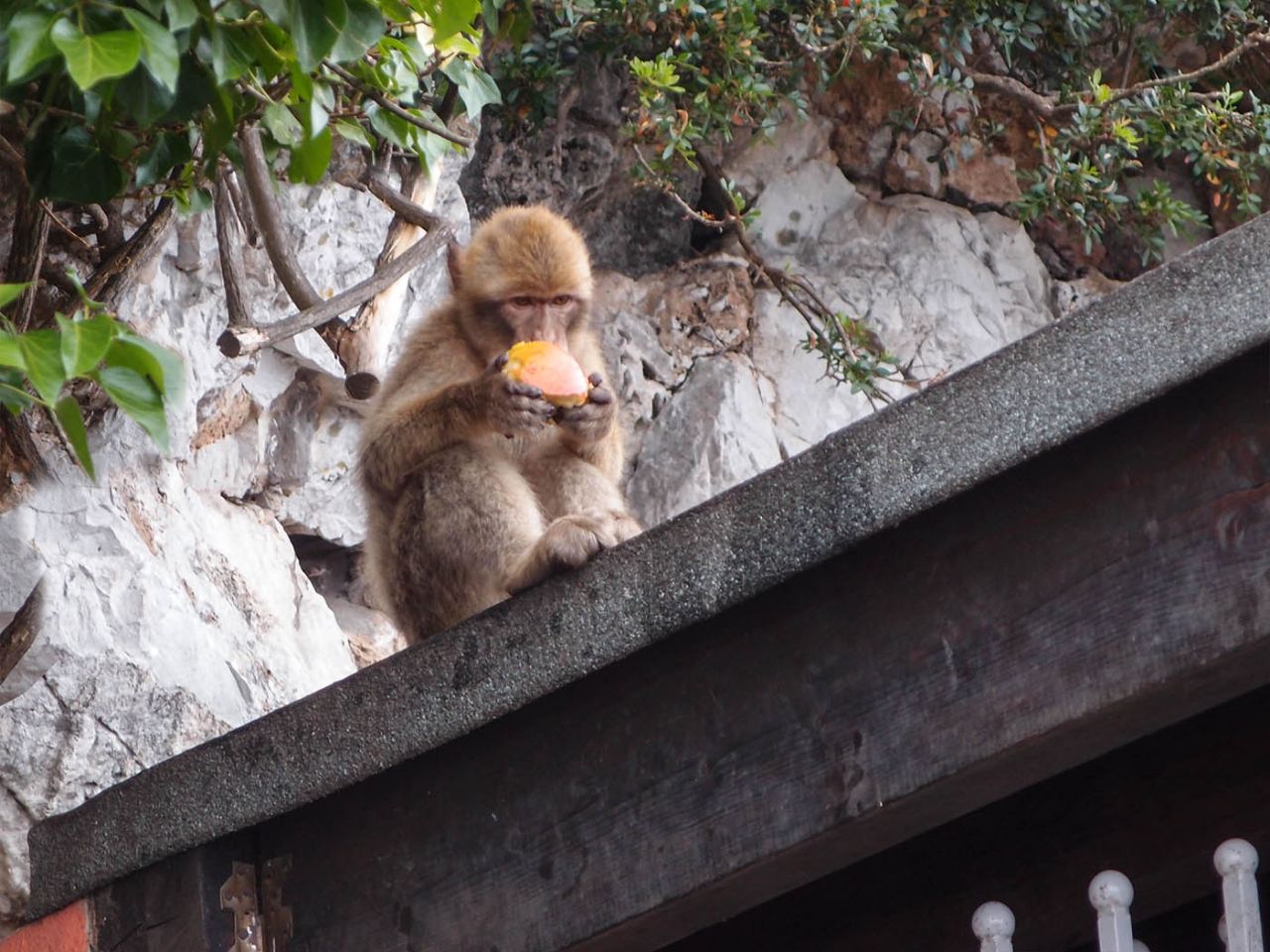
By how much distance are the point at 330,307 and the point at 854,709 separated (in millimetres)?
1918

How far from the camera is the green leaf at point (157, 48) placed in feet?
5.95

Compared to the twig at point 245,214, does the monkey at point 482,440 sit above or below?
below

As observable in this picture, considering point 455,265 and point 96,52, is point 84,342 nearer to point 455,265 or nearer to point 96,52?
point 96,52

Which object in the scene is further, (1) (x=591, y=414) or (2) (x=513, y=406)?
(1) (x=591, y=414)

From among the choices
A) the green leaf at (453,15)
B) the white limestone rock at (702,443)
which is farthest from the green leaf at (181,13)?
the white limestone rock at (702,443)

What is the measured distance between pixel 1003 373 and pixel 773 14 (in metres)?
3.22

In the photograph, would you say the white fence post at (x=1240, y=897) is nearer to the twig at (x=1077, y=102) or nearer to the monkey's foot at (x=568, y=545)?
the monkey's foot at (x=568, y=545)

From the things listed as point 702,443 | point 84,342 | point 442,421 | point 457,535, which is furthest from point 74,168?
point 702,443

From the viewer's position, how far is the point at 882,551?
166 centimetres

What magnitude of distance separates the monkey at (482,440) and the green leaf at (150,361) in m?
0.67

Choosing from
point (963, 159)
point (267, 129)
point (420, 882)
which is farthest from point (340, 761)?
point (963, 159)

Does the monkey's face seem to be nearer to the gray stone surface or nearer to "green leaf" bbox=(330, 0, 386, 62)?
"green leaf" bbox=(330, 0, 386, 62)

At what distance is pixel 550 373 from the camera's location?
2721mm

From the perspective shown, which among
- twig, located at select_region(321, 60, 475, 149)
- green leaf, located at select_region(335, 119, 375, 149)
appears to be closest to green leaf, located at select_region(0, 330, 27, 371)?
twig, located at select_region(321, 60, 475, 149)
